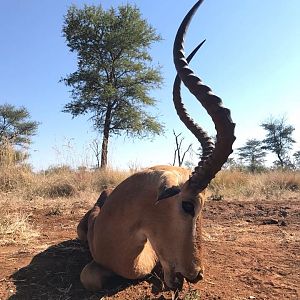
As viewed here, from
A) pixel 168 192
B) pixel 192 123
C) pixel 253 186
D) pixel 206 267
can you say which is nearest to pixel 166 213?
pixel 168 192

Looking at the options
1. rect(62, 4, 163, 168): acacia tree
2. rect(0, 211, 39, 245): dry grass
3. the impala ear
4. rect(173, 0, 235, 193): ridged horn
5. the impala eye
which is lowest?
rect(0, 211, 39, 245): dry grass

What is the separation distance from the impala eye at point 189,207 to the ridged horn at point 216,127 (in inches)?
4.0

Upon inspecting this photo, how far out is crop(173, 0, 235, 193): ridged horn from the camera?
121 inches

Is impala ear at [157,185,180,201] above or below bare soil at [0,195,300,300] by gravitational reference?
above

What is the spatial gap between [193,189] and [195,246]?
0.40 metres

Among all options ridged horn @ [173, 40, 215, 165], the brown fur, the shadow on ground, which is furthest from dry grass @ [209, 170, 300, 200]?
the brown fur

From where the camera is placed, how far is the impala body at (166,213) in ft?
10.2

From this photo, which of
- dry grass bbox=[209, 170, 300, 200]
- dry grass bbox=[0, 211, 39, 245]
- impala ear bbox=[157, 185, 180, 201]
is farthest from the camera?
dry grass bbox=[209, 170, 300, 200]

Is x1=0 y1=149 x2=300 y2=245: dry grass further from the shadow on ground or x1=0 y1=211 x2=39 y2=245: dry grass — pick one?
the shadow on ground

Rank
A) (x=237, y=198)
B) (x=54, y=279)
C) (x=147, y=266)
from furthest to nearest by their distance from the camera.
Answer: (x=237, y=198)
(x=54, y=279)
(x=147, y=266)

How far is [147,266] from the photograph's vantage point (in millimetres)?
3717

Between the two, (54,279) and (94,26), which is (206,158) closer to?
(54,279)

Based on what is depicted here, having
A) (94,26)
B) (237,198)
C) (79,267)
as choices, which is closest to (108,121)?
(94,26)

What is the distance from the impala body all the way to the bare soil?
0.21m
